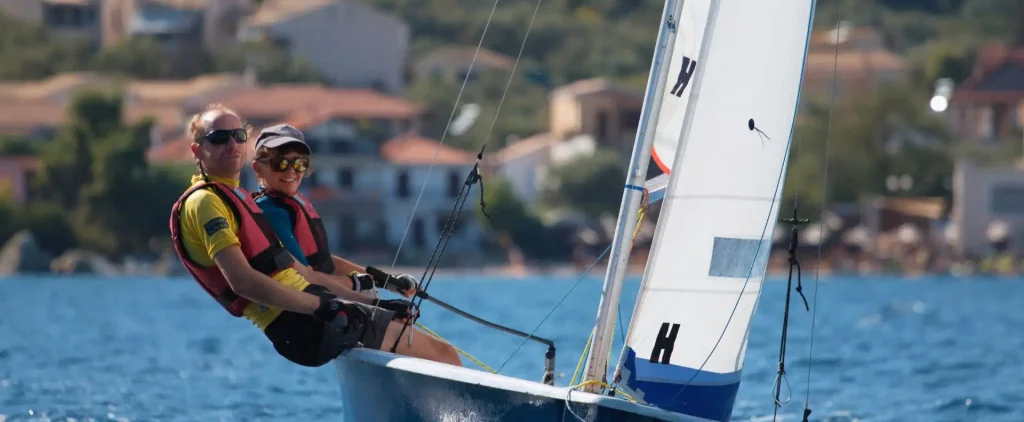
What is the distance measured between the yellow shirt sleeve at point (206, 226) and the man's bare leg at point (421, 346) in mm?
994

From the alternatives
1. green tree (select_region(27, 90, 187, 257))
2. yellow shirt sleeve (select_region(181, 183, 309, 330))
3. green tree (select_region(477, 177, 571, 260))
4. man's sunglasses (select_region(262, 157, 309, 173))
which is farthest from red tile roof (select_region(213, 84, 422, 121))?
A: yellow shirt sleeve (select_region(181, 183, 309, 330))

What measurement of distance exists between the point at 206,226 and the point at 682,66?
2.40 m

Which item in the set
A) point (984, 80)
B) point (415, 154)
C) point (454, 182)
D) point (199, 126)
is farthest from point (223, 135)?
point (984, 80)

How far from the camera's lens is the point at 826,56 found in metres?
96.1

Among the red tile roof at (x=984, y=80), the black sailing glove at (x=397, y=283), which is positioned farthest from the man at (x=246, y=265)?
the red tile roof at (x=984, y=80)

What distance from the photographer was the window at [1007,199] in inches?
2308

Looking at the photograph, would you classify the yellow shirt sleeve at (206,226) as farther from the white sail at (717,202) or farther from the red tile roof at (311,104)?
the red tile roof at (311,104)

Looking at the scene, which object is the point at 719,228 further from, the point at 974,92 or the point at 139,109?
the point at 974,92

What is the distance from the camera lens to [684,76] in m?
9.09

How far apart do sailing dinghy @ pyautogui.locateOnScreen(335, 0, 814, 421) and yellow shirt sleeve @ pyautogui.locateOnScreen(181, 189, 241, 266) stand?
2.98 ft

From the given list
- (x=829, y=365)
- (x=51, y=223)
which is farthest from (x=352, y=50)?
(x=829, y=365)

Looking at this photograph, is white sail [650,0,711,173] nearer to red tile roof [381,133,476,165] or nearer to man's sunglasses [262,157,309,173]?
man's sunglasses [262,157,309,173]

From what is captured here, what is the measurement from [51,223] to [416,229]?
11.2 metres

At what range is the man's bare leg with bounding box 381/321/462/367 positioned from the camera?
918 cm
